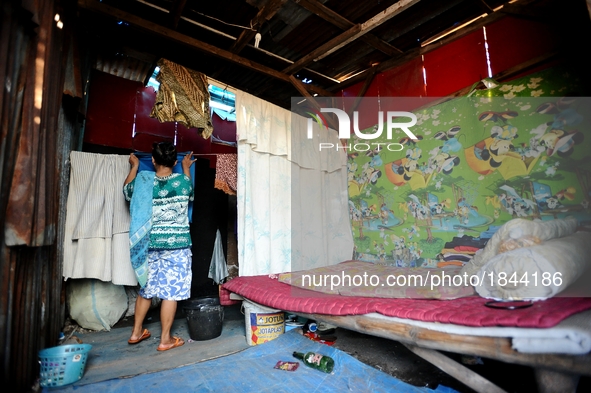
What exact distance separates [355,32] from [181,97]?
80.9 inches

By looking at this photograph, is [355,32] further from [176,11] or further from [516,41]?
[176,11]

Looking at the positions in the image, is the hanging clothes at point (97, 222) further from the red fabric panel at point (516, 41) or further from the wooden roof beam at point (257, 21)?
the red fabric panel at point (516, 41)

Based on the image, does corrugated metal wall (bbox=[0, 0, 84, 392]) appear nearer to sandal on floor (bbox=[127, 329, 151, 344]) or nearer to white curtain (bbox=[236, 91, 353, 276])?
sandal on floor (bbox=[127, 329, 151, 344])

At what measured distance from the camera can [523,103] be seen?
2.96 m

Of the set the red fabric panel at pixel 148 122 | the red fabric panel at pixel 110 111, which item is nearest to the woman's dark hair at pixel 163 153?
the red fabric panel at pixel 110 111

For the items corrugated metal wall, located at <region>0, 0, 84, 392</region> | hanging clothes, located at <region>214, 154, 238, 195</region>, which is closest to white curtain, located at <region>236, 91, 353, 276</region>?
hanging clothes, located at <region>214, 154, 238, 195</region>

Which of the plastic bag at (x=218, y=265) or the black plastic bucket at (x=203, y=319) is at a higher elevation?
the plastic bag at (x=218, y=265)

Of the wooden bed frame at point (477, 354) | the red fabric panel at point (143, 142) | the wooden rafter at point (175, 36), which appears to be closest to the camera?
the wooden bed frame at point (477, 354)

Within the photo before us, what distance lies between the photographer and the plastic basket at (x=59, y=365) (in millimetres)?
1863

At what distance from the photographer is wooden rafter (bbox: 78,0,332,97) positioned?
2568 millimetres

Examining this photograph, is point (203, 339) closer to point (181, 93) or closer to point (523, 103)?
point (181, 93)

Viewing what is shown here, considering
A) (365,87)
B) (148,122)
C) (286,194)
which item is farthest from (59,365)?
(365,87)

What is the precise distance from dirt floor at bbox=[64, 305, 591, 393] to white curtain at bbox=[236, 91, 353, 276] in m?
1.19

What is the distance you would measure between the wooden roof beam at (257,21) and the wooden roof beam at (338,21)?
0.23 metres
